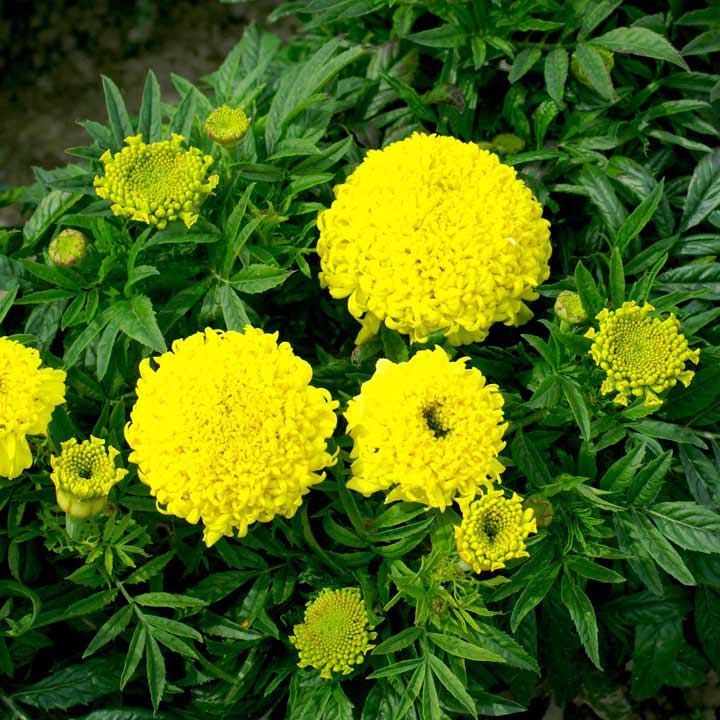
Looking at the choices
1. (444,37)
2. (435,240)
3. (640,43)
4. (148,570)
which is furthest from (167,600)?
(640,43)

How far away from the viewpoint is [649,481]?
7.95ft

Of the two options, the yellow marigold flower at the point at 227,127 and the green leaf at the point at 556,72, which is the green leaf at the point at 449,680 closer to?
the yellow marigold flower at the point at 227,127

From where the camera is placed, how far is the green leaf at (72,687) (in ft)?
8.48

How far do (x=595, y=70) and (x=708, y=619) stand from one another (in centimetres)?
179

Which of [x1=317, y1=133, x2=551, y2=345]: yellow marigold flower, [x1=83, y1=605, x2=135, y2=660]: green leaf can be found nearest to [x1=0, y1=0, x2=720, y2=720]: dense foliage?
[x1=83, y1=605, x2=135, y2=660]: green leaf

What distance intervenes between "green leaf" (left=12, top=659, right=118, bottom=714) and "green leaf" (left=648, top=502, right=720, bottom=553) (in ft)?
5.15

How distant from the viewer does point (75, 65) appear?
502cm

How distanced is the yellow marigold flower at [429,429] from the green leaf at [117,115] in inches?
45.9

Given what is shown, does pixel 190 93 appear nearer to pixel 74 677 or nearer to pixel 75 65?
pixel 74 677

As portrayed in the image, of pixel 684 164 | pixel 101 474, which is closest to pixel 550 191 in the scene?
pixel 684 164

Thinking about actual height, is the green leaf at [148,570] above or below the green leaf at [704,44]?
below

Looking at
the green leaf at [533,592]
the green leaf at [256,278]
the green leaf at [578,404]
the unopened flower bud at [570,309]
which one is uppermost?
the green leaf at [256,278]

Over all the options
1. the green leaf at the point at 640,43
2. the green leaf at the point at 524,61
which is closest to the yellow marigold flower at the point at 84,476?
the green leaf at the point at 524,61

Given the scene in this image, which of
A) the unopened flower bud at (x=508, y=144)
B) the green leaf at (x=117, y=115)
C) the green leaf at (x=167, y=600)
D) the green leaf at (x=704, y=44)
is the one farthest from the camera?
the unopened flower bud at (x=508, y=144)
